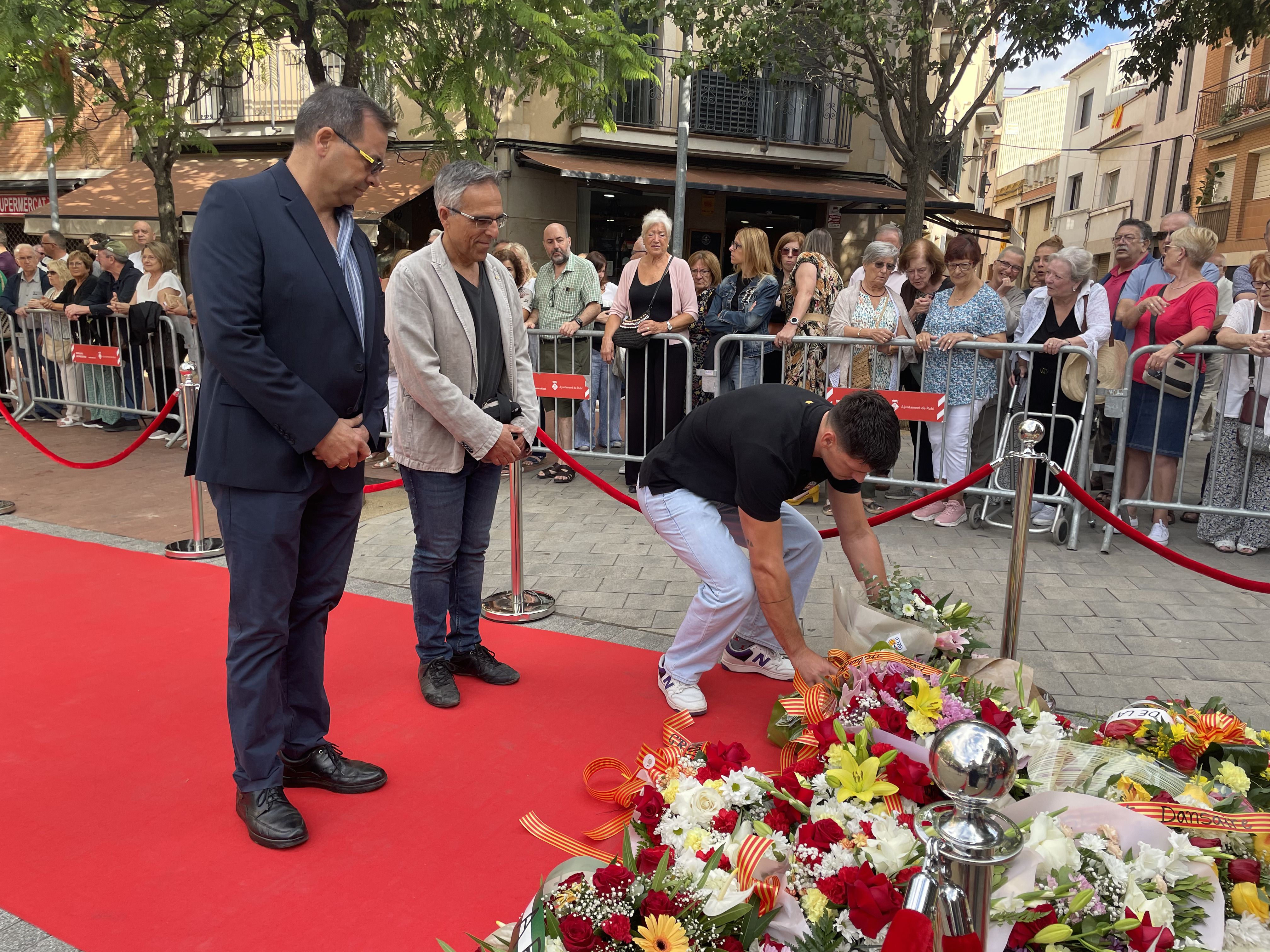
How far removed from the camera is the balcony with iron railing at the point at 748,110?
1914 cm

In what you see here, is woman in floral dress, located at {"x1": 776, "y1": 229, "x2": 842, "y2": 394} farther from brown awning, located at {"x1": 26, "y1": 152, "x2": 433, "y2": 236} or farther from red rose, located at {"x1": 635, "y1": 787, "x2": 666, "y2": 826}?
brown awning, located at {"x1": 26, "y1": 152, "x2": 433, "y2": 236}

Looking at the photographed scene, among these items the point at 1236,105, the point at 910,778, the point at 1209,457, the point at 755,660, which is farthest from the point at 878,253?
the point at 1236,105

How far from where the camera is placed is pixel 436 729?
136 inches

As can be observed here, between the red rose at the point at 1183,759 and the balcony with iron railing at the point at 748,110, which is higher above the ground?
the balcony with iron railing at the point at 748,110

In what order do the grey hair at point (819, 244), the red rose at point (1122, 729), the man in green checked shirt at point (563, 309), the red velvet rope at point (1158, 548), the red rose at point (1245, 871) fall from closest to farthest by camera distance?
the red rose at point (1245, 871), the red rose at point (1122, 729), the red velvet rope at point (1158, 548), the grey hair at point (819, 244), the man in green checked shirt at point (563, 309)

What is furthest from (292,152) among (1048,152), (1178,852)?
(1048,152)

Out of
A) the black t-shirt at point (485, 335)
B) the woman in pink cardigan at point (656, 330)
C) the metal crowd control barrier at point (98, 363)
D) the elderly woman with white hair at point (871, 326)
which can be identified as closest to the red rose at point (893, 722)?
the black t-shirt at point (485, 335)

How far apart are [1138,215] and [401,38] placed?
95.9 ft

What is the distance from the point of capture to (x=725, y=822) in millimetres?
2359

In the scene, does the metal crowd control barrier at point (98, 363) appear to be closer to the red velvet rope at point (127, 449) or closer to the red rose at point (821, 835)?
the red velvet rope at point (127, 449)

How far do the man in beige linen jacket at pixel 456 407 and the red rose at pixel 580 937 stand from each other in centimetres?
183

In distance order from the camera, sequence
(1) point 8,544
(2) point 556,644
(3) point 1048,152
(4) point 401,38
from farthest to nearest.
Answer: (3) point 1048,152 < (4) point 401,38 < (1) point 8,544 < (2) point 556,644

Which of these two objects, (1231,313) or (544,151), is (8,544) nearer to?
(1231,313)

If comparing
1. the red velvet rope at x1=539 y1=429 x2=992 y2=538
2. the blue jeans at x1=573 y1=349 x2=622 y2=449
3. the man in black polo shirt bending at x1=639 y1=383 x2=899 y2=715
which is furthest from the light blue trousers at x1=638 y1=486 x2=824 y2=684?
the blue jeans at x1=573 y1=349 x2=622 y2=449
